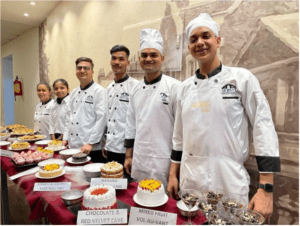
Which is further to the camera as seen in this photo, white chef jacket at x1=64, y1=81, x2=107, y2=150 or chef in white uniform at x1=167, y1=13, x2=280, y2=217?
white chef jacket at x1=64, y1=81, x2=107, y2=150

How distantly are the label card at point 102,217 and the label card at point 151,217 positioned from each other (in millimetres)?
48

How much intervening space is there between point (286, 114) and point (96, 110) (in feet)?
7.23

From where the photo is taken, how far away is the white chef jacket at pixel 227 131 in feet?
4.28

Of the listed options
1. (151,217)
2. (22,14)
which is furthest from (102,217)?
(22,14)

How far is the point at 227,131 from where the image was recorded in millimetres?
1397

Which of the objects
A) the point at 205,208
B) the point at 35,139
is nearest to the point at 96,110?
the point at 35,139

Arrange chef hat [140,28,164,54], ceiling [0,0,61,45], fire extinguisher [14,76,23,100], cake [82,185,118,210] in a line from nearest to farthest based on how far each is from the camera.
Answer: cake [82,185,118,210], chef hat [140,28,164,54], ceiling [0,0,61,45], fire extinguisher [14,76,23,100]

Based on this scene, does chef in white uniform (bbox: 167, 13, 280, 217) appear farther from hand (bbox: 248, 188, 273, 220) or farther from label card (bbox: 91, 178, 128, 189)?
label card (bbox: 91, 178, 128, 189)

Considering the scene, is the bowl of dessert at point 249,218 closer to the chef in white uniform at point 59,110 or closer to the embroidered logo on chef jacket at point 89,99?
the embroidered logo on chef jacket at point 89,99

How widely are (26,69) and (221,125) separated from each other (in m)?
8.85

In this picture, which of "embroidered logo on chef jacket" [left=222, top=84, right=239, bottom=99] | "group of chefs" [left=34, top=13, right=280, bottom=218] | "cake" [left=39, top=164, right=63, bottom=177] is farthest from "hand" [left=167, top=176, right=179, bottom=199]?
"cake" [left=39, top=164, right=63, bottom=177]

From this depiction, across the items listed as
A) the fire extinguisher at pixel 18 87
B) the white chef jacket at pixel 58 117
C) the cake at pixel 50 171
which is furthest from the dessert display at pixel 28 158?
the fire extinguisher at pixel 18 87

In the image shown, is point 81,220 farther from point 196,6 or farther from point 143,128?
point 196,6

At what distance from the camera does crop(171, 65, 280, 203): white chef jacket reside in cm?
130
